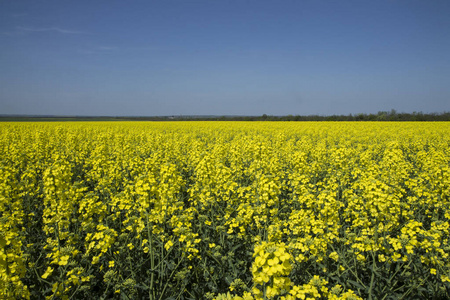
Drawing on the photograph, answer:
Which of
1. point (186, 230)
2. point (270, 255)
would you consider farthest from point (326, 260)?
point (270, 255)

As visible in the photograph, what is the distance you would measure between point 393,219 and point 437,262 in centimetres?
77

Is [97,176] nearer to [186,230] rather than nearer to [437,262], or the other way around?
[186,230]

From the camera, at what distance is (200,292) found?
4250 millimetres

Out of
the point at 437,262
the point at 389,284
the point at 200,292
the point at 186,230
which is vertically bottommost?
the point at 200,292

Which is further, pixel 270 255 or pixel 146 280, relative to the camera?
pixel 146 280

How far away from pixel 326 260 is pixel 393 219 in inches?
54.3

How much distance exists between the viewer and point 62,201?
4.44 meters

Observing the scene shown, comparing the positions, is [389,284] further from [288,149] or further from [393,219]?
[288,149]

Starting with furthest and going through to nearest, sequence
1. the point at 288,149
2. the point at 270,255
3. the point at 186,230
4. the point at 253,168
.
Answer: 1. the point at 288,149
2. the point at 253,168
3. the point at 186,230
4. the point at 270,255

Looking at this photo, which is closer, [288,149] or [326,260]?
[326,260]

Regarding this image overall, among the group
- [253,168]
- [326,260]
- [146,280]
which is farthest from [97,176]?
[326,260]

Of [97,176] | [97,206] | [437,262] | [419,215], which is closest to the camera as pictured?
[437,262]

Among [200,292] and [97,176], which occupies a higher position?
[97,176]

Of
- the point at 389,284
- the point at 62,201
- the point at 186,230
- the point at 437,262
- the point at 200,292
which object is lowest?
the point at 200,292
